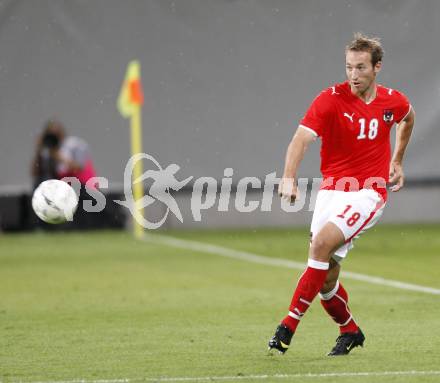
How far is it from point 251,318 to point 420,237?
32.4 feet

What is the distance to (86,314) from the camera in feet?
35.3

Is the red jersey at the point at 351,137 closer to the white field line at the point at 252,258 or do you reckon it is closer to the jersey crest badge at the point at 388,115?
the jersey crest badge at the point at 388,115

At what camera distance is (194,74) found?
2203 cm

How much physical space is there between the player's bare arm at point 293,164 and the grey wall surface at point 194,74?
526 inches

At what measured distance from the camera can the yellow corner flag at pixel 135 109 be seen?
20.4m

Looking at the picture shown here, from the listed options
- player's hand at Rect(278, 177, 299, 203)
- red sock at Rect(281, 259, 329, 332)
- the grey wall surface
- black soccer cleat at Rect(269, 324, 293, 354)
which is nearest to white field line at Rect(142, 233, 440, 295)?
the grey wall surface

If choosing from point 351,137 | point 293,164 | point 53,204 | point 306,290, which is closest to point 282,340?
point 306,290

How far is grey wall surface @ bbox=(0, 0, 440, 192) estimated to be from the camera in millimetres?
21406

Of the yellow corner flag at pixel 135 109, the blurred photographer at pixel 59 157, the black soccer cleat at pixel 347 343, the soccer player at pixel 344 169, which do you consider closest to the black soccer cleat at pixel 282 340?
the soccer player at pixel 344 169

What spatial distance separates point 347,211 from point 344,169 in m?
0.33

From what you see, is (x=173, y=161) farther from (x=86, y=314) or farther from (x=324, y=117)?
(x=324, y=117)

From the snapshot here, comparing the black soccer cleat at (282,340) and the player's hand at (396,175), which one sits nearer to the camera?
the black soccer cleat at (282,340)

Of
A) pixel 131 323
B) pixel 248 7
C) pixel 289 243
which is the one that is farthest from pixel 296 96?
pixel 131 323

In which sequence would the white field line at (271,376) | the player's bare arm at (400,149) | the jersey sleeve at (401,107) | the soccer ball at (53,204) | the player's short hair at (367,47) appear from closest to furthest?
1. the white field line at (271,376)
2. the player's short hair at (367,47)
3. the jersey sleeve at (401,107)
4. the player's bare arm at (400,149)
5. the soccer ball at (53,204)
